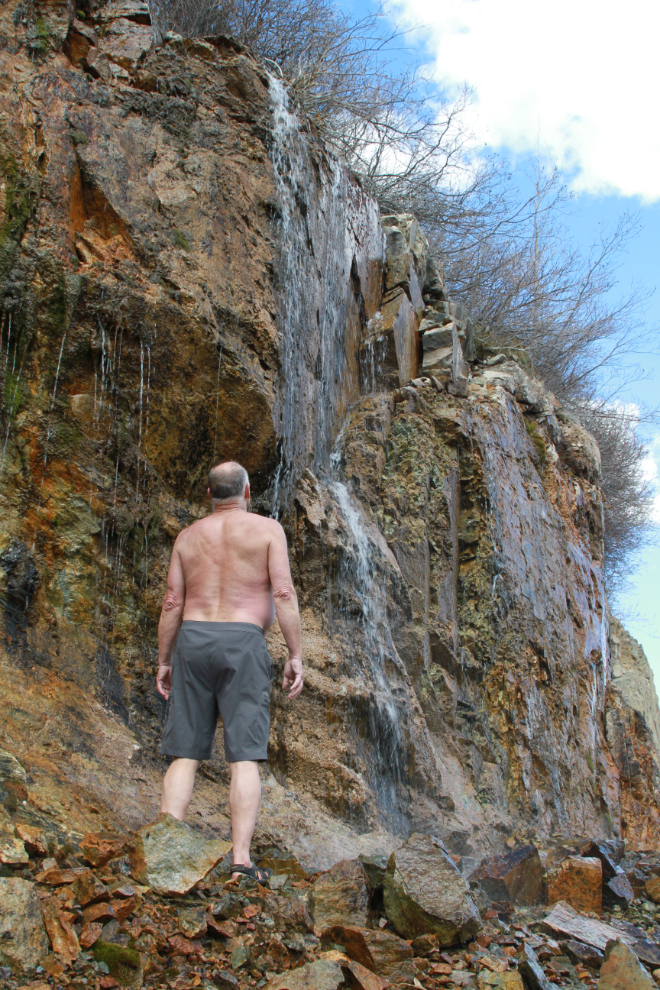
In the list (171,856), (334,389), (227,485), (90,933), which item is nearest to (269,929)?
(171,856)

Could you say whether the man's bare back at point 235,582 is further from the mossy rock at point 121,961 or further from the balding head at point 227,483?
the mossy rock at point 121,961

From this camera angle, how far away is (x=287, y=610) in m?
3.87

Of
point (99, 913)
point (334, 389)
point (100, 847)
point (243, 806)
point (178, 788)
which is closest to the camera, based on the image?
point (99, 913)

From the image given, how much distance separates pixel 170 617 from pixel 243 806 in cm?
105

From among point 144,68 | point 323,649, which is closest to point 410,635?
point 323,649

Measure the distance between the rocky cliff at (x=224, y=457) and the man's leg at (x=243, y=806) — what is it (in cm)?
69

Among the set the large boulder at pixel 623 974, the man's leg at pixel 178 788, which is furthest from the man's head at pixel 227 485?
the large boulder at pixel 623 974

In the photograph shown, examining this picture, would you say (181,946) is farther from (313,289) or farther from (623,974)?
(313,289)

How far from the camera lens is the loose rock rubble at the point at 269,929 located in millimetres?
2512

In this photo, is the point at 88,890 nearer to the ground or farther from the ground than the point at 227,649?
nearer to the ground

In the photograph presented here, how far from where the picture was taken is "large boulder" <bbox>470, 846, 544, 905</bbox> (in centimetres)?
449

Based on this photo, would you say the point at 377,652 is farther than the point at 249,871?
Yes

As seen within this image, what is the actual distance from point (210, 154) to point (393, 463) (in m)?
3.38

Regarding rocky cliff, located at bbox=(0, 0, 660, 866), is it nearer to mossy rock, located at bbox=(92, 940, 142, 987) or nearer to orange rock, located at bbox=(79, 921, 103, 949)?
orange rock, located at bbox=(79, 921, 103, 949)
